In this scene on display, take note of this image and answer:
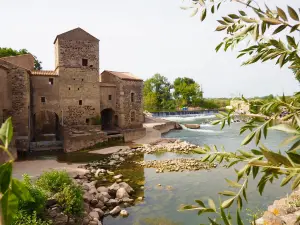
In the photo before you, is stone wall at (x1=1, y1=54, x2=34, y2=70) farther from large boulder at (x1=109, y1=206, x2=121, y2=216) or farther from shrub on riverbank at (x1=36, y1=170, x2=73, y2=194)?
large boulder at (x1=109, y1=206, x2=121, y2=216)

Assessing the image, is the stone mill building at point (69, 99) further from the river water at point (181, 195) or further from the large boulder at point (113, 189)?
the river water at point (181, 195)

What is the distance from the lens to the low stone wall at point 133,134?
20.4 metres

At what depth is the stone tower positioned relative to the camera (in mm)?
18812

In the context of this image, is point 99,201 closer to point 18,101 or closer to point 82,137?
point 82,137

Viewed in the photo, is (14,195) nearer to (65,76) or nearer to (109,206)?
(109,206)

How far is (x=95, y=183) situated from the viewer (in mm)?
10883

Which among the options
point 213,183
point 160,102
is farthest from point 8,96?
point 160,102

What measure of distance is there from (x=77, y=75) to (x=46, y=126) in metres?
5.95

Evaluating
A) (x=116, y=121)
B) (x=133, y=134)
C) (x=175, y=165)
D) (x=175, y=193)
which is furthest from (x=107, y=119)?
(x=175, y=193)

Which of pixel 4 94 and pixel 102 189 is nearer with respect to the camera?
pixel 102 189

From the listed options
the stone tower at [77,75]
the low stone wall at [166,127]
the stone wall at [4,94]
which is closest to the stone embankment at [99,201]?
the stone wall at [4,94]

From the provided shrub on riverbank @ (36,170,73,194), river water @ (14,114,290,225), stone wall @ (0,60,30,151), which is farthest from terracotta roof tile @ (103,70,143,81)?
shrub on riverbank @ (36,170,73,194)

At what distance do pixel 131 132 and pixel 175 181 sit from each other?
1011 cm

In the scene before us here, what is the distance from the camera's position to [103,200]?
8.97 meters
